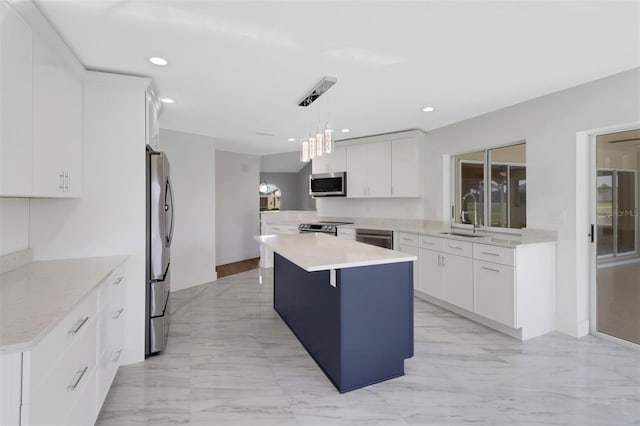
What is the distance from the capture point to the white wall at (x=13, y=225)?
197cm

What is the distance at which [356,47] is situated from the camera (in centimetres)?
223

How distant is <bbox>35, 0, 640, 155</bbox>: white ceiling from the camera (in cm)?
181

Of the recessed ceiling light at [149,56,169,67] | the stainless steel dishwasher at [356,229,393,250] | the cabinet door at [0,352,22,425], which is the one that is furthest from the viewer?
the stainless steel dishwasher at [356,229,393,250]

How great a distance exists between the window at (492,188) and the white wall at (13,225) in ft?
15.0

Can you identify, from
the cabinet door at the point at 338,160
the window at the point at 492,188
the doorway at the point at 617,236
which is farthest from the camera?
the cabinet door at the point at 338,160

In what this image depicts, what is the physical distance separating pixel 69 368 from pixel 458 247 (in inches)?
Answer: 137

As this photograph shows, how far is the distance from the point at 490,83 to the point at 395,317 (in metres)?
2.28

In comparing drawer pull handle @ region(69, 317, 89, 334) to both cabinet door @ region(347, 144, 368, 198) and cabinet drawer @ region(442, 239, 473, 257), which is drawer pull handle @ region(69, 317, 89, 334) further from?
cabinet door @ region(347, 144, 368, 198)

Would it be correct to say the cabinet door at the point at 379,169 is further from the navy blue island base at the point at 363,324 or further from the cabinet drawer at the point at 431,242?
the navy blue island base at the point at 363,324

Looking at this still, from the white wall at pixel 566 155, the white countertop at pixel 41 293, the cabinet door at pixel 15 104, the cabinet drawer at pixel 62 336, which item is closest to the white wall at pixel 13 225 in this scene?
the white countertop at pixel 41 293

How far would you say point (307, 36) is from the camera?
207 centimetres

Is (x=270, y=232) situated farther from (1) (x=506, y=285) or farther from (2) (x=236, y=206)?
(1) (x=506, y=285)

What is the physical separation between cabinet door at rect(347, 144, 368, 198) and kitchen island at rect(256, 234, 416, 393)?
113 inches

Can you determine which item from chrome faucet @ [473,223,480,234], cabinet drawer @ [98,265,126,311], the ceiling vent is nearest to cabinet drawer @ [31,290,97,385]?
cabinet drawer @ [98,265,126,311]
